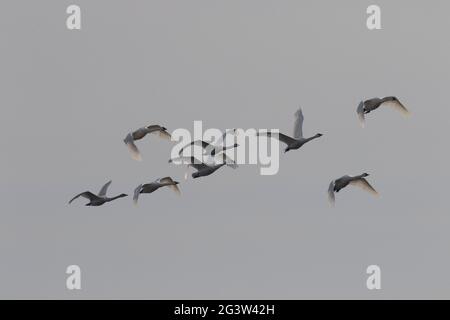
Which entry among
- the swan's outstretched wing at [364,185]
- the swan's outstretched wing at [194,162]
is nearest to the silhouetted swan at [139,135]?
the swan's outstretched wing at [194,162]

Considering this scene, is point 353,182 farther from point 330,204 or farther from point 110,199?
point 110,199

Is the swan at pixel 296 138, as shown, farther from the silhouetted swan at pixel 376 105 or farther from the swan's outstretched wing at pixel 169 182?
the swan's outstretched wing at pixel 169 182

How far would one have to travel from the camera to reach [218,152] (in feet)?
359

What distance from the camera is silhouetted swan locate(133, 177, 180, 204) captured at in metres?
110

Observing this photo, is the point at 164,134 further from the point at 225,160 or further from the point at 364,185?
the point at 364,185

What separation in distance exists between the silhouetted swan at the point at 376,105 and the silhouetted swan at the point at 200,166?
25.2ft

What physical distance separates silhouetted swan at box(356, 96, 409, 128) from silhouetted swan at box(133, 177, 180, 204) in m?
11.3

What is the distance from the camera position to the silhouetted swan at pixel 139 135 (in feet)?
351

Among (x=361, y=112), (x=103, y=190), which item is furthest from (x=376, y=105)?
(x=103, y=190)

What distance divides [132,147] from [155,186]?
167 inches

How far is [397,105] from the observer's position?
107m

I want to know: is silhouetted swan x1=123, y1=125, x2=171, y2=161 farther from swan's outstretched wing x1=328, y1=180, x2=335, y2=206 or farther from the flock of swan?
swan's outstretched wing x1=328, y1=180, x2=335, y2=206

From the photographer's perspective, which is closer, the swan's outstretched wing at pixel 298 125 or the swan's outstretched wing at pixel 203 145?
the swan's outstretched wing at pixel 298 125

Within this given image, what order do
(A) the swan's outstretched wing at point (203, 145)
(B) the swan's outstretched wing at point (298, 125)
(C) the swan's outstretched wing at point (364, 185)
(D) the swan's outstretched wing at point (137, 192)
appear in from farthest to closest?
1. (A) the swan's outstretched wing at point (203, 145)
2. (D) the swan's outstretched wing at point (137, 192)
3. (C) the swan's outstretched wing at point (364, 185)
4. (B) the swan's outstretched wing at point (298, 125)
